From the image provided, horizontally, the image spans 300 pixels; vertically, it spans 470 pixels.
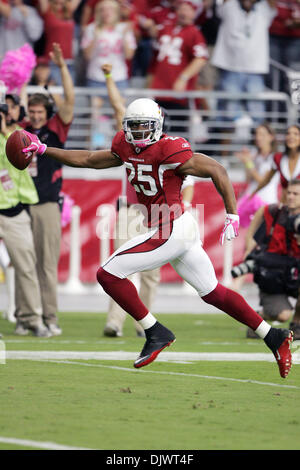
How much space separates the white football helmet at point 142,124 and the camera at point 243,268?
2678mm

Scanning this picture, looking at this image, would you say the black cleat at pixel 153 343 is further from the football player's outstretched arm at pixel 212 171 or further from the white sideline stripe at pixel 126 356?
the football player's outstretched arm at pixel 212 171

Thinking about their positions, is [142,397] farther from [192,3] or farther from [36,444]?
[192,3]

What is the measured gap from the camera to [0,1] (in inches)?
524

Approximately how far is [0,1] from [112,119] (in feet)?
7.44

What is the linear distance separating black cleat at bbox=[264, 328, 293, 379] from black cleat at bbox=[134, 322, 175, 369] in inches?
25.3

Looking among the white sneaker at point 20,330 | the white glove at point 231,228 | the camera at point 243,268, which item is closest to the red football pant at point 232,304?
the white glove at point 231,228

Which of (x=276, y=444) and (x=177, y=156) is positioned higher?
(x=177, y=156)

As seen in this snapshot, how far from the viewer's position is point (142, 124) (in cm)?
597

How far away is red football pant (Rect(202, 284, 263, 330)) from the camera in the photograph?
19.9 feet

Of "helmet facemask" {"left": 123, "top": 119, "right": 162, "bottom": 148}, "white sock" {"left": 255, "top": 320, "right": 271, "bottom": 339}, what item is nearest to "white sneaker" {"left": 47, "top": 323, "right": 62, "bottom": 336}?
"white sock" {"left": 255, "top": 320, "right": 271, "bottom": 339}

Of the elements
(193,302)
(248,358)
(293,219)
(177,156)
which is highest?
(177,156)

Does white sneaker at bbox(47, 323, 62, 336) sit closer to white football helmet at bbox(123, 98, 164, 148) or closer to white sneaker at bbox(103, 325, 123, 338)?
white sneaker at bbox(103, 325, 123, 338)

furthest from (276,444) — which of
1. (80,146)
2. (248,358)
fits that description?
(80,146)
